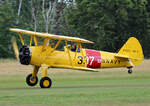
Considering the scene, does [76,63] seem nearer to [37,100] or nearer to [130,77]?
[130,77]

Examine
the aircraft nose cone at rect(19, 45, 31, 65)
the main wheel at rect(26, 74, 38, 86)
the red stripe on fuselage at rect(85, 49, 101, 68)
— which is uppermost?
the aircraft nose cone at rect(19, 45, 31, 65)

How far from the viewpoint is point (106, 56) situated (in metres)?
21.7

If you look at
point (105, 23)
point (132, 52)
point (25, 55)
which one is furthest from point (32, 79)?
point (105, 23)

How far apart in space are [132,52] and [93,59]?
9.21 ft

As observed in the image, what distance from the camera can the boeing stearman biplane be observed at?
726 inches

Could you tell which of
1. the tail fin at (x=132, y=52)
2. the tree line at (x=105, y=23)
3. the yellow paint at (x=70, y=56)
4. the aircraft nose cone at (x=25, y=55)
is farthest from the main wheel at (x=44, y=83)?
the tree line at (x=105, y=23)

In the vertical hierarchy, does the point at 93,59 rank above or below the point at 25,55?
below

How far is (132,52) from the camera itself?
74.6ft

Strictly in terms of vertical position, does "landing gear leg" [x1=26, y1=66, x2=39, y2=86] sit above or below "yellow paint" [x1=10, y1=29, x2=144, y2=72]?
below

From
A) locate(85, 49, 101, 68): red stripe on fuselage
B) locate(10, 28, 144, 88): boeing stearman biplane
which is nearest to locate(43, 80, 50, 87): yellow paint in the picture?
locate(10, 28, 144, 88): boeing stearman biplane

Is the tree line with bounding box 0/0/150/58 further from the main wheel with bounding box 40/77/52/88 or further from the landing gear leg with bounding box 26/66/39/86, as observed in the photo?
the main wheel with bounding box 40/77/52/88

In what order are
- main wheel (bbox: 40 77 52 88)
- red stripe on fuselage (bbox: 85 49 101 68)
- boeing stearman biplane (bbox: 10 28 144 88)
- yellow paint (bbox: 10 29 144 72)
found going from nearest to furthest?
1. main wheel (bbox: 40 77 52 88)
2. boeing stearman biplane (bbox: 10 28 144 88)
3. yellow paint (bbox: 10 29 144 72)
4. red stripe on fuselage (bbox: 85 49 101 68)

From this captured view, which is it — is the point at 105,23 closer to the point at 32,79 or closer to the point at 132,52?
the point at 132,52

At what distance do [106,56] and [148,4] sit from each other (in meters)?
23.4
